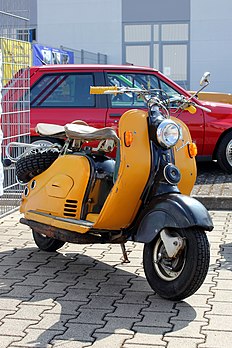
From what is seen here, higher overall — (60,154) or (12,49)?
(12,49)

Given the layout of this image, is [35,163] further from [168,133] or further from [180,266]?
[180,266]

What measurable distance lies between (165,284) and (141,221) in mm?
462

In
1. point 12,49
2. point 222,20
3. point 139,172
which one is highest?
point 222,20

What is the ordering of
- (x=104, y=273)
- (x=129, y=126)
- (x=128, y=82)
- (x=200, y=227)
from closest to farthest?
1. (x=200, y=227)
2. (x=129, y=126)
3. (x=104, y=273)
4. (x=128, y=82)

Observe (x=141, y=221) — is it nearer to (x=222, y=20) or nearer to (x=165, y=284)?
(x=165, y=284)

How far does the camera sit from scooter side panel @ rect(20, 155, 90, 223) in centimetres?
543

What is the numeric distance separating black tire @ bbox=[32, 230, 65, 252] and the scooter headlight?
1.51m

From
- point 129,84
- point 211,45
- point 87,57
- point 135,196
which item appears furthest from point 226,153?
point 211,45

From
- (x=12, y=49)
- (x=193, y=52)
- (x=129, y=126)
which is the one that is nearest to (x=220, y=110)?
(x=12, y=49)

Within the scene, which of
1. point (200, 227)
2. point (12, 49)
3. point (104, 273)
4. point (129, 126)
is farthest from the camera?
point (12, 49)

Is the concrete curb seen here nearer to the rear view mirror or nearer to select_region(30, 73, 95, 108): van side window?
select_region(30, 73, 95, 108): van side window

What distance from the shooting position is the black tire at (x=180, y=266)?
4.61m

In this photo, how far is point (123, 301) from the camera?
190 inches

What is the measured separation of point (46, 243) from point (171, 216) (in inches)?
66.3
